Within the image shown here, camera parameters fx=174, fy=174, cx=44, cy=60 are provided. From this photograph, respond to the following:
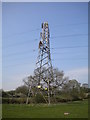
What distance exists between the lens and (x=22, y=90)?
1942 cm

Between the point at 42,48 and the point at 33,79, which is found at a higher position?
the point at 42,48

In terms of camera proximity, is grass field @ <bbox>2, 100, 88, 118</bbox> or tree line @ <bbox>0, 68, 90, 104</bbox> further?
tree line @ <bbox>0, 68, 90, 104</bbox>

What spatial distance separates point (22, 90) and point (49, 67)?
8238 millimetres

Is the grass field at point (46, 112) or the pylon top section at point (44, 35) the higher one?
the pylon top section at point (44, 35)

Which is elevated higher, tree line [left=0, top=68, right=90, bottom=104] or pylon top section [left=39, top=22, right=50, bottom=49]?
pylon top section [left=39, top=22, right=50, bottom=49]

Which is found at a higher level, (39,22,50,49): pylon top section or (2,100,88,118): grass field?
(39,22,50,49): pylon top section

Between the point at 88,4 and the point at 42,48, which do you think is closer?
the point at 88,4

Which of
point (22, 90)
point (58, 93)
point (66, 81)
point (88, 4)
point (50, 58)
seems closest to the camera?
point (88, 4)

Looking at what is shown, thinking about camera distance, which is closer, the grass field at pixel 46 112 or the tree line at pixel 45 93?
the grass field at pixel 46 112

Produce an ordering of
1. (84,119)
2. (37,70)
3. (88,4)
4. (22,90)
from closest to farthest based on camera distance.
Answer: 1. (84,119)
2. (88,4)
3. (37,70)
4. (22,90)

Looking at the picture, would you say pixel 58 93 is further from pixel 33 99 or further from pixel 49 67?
pixel 49 67

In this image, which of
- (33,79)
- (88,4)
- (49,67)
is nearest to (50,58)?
(49,67)

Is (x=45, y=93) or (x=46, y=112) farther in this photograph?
(x=45, y=93)

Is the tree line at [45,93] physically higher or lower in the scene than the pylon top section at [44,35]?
lower
